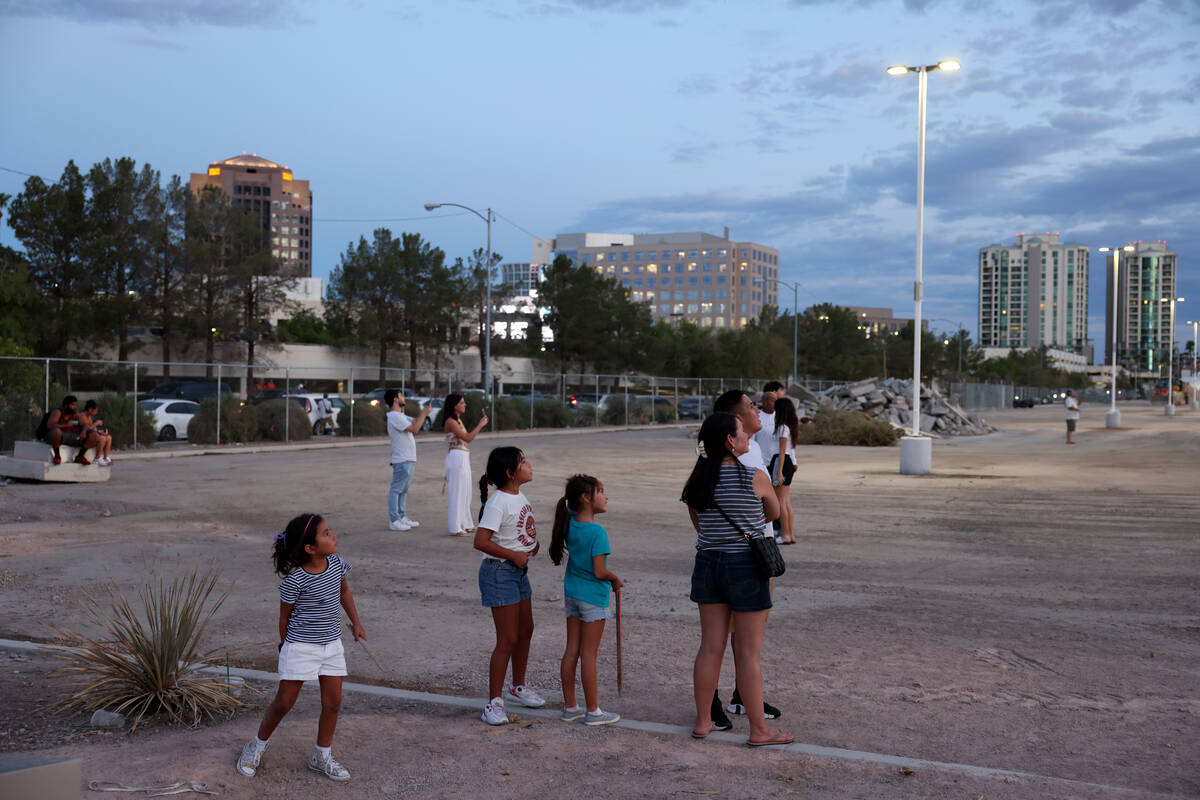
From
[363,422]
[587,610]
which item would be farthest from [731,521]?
[363,422]

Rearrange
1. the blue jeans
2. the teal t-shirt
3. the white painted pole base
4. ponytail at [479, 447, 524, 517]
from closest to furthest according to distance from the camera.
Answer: the teal t-shirt, ponytail at [479, 447, 524, 517], the blue jeans, the white painted pole base

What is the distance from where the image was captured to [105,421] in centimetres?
2706

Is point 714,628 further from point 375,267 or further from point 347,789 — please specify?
point 375,267

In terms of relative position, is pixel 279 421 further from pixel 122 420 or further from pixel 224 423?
pixel 122 420

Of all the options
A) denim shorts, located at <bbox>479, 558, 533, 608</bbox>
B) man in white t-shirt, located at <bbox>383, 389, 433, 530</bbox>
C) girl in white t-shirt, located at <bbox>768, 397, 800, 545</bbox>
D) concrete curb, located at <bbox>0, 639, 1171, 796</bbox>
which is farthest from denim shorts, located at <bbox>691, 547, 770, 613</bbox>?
man in white t-shirt, located at <bbox>383, 389, 433, 530</bbox>

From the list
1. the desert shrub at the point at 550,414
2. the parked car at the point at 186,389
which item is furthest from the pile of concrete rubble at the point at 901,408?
the parked car at the point at 186,389

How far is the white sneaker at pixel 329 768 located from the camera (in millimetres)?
4770

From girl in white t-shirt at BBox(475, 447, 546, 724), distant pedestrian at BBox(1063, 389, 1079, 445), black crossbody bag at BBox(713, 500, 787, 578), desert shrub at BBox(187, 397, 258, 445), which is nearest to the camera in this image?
black crossbody bag at BBox(713, 500, 787, 578)

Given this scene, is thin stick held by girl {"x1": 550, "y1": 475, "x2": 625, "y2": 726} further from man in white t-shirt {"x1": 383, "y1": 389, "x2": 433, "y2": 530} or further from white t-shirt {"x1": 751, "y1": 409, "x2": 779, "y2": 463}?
man in white t-shirt {"x1": 383, "y1": 389, "x2": 433, "y2": 530}

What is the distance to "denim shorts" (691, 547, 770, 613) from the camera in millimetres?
5195

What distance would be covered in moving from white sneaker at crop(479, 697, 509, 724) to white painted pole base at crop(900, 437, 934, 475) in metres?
18.3

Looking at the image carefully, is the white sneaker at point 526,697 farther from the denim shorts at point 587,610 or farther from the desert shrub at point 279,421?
the desert shrub at point 279,421

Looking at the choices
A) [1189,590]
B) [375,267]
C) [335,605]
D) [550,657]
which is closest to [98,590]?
[550,657]

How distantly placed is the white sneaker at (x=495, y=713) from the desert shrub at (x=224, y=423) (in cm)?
2655
